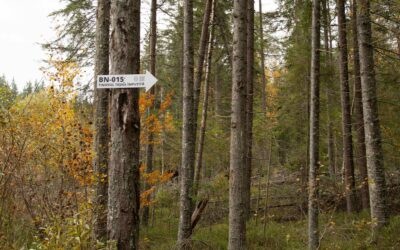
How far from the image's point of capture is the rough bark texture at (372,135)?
801 centimetres

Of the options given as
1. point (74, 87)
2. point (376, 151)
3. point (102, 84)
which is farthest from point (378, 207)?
point (74, 87)

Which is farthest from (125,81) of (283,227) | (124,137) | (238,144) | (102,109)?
(283,227)

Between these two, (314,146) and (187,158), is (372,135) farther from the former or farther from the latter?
(187,158)

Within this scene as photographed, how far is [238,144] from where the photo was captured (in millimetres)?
6188

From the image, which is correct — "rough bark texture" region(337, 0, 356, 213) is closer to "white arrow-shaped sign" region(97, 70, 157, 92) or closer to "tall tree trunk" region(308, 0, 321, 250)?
"tall tree trunk" region(308, 0, 321, 250)

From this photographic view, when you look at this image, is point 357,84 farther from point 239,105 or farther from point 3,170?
point 3,170

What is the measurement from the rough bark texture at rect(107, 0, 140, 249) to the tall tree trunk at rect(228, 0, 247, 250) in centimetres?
222

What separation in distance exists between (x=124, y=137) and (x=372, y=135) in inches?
235

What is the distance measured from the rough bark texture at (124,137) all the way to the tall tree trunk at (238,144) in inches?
87.3

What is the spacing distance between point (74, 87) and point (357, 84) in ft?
28.3

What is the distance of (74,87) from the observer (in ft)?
34.2

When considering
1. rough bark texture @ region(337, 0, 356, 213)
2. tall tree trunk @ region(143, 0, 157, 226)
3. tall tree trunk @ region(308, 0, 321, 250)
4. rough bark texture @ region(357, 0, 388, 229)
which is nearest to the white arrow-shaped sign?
tall tree trunk @ region(308, 0, 321, 250)

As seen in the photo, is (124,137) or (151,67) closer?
(124,137)

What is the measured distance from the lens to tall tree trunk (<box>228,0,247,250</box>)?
611cm
